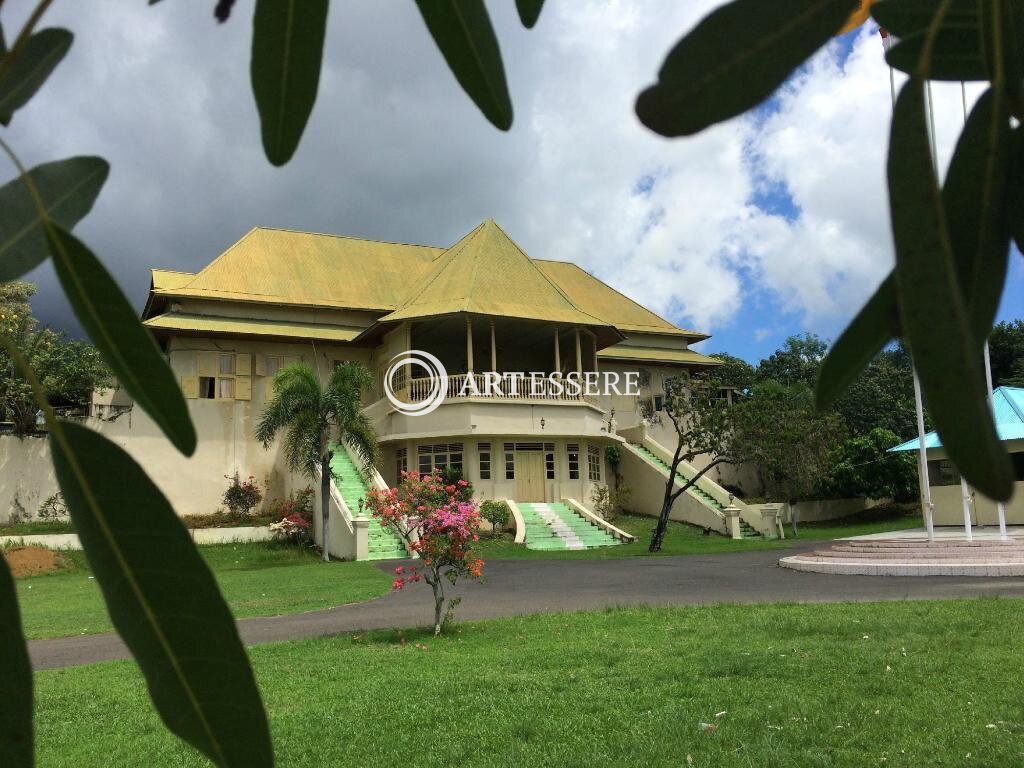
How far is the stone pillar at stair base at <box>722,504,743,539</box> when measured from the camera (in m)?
25.1

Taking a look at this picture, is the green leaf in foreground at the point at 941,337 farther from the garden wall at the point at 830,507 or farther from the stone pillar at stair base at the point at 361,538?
the garden wall at the point at 830,507

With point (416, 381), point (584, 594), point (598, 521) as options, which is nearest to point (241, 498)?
point (416, 381)

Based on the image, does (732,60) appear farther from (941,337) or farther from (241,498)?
(241,498)

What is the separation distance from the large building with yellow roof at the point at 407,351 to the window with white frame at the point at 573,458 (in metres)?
0.04

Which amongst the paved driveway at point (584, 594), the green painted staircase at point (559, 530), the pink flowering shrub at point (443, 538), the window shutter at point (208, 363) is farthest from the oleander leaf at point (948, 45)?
the window shutter at point (208, 363)

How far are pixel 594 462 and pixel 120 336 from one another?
2714 cm

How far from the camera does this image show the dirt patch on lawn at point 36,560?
18.1 metres

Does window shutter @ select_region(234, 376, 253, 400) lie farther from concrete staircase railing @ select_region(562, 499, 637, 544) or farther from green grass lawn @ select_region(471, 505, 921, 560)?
concrete staircase railing @ select_region(562, 499, 637, 544)

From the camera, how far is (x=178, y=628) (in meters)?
0.59

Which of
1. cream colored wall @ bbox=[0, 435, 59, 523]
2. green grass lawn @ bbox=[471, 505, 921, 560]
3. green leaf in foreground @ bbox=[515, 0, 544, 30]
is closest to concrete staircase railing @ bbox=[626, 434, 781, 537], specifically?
green grass lawn @ bbox=[471, 505, 921, 560]

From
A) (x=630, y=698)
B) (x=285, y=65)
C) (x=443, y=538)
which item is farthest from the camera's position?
(x=443, y=538)

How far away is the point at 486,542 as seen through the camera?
21.3 meters

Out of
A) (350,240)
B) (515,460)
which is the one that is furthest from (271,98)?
(350,240)

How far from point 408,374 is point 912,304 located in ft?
82.6
